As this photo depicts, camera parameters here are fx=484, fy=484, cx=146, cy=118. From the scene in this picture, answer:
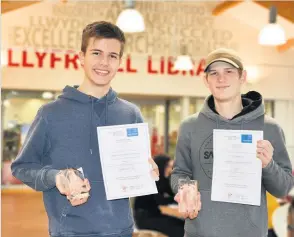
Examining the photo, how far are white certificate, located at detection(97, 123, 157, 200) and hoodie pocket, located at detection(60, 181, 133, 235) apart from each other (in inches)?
1.7

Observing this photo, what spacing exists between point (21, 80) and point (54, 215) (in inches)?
346

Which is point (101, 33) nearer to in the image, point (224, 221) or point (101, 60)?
point (101, 60)

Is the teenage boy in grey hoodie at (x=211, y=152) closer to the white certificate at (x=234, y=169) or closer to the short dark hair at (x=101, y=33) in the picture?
the white certificate at (x=234, y=169)

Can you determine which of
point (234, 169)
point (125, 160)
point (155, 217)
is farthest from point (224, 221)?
point (155, 217)

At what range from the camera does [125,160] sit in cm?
206

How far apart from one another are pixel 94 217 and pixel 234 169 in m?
0.65

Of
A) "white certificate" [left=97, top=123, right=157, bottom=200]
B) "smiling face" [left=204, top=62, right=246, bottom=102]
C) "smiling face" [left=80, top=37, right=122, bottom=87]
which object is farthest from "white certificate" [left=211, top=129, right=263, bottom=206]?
"smiling face" [left=80, top=37, right=122, bottom=87]

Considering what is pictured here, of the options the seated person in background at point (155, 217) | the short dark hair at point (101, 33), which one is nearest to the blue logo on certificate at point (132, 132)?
the short dark hair at point (101, 33)

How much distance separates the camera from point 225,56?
213 cm

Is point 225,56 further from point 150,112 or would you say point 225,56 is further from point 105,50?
point 150,112

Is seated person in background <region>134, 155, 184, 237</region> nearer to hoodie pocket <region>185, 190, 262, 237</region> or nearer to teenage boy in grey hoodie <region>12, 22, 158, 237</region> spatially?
hoodie pocket <region>185, 190, 262, 237</region>

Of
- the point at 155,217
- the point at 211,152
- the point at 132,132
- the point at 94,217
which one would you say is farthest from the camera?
the point at 155,217

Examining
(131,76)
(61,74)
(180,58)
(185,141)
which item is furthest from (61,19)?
(185,141)

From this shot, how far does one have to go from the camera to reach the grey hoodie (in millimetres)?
2113
